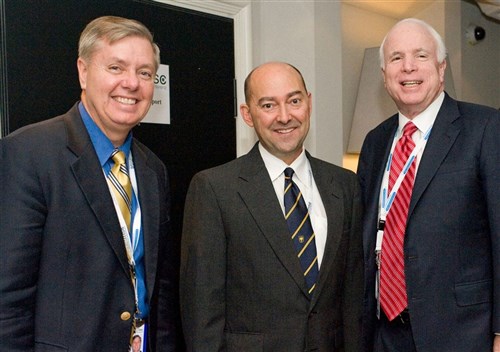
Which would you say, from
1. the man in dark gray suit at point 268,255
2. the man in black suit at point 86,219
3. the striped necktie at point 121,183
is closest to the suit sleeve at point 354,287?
the man in dark gray suit at point 268,255

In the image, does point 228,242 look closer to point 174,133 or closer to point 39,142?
point 39,142

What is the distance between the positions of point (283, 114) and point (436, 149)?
1.78 ft

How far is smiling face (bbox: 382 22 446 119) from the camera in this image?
2.02 m

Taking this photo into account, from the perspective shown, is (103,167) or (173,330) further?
(173,330)

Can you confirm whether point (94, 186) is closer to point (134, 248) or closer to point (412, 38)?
point (134, 248)

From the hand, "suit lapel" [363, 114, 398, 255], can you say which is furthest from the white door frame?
the hand

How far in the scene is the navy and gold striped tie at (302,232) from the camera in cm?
182

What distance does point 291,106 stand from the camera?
6.39 feet

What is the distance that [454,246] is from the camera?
1.88 metres

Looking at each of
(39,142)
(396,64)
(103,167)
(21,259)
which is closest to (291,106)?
(396,64)

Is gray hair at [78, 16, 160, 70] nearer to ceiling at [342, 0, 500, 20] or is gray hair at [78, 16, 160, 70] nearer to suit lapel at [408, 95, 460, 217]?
suit lapel at [408, 95, 460, 217]

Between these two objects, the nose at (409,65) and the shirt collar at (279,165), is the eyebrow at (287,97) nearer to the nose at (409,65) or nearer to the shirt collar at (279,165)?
the shirt collar at (279,165)

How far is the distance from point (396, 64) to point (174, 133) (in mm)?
1036

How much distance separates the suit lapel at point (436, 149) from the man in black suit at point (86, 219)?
2.88ft
